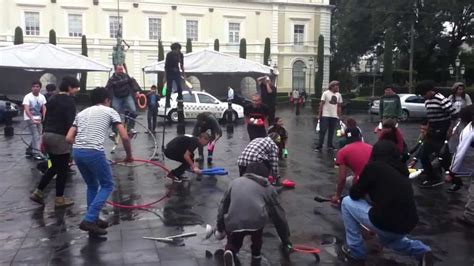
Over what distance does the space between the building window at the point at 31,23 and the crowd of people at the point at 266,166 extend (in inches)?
1472

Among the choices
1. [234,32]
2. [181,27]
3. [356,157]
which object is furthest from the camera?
[234,32]

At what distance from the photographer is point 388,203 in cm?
487

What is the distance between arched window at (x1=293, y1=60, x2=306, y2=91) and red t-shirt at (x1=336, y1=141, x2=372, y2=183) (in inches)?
1870

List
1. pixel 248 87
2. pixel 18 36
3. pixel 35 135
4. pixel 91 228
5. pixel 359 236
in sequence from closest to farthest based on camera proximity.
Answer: pixel 359 236 → pixel 91 228 → pixel 35 135 → pixel 248 87 → pixel 18 36

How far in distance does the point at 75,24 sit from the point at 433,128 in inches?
1682

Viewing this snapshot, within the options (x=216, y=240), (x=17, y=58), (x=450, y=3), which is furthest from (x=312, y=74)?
(x=216, y=240)

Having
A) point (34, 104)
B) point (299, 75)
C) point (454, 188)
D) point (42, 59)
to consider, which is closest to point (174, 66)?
point (34, 104)

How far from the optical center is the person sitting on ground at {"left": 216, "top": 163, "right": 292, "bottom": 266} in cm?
490

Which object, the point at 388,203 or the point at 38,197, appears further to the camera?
the point at 38,197

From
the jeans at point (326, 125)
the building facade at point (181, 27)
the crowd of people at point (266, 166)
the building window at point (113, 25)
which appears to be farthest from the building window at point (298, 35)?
the crowd of people at point (266, 166)

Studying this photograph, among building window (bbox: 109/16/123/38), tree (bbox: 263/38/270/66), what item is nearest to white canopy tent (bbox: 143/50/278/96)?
tree (bbox: 263/38/270/66)

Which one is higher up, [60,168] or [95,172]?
[95,172]

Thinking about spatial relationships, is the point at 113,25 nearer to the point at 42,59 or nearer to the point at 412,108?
the point at 42,59

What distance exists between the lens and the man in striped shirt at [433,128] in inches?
359
